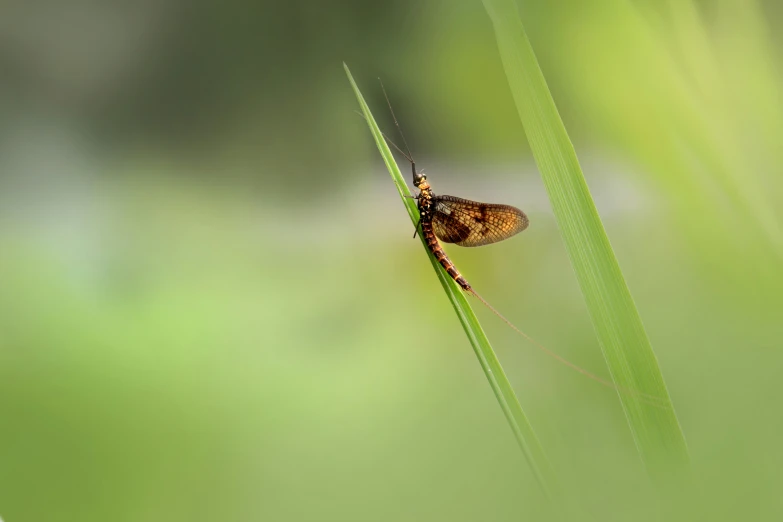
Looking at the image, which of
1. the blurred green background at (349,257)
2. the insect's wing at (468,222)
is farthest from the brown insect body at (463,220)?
the blurred green background at (349,257)

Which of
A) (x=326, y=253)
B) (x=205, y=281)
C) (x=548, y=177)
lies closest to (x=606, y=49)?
(x=548, y=177)

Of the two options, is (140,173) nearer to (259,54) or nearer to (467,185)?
(259,54)

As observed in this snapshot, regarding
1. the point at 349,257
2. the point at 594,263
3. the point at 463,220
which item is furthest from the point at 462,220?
the point at 349,257

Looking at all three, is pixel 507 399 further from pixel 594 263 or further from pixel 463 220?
pixel 463 220

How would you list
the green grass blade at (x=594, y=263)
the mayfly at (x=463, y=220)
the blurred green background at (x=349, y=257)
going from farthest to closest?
the mayfly at (x=463, y=220) → the blurred green background at (x=349, y=257) → the green grass blade at (x=594, y=263)

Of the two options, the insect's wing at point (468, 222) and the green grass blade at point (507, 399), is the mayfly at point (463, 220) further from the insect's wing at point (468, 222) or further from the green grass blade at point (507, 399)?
the green grass blade at point (507, 399)

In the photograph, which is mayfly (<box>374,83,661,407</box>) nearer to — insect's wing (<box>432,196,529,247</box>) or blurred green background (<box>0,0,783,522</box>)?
insect's wing (<box>432,196,529,247</box>)

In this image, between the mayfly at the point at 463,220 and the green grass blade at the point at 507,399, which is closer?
the green grass blade at the point at 507,399
